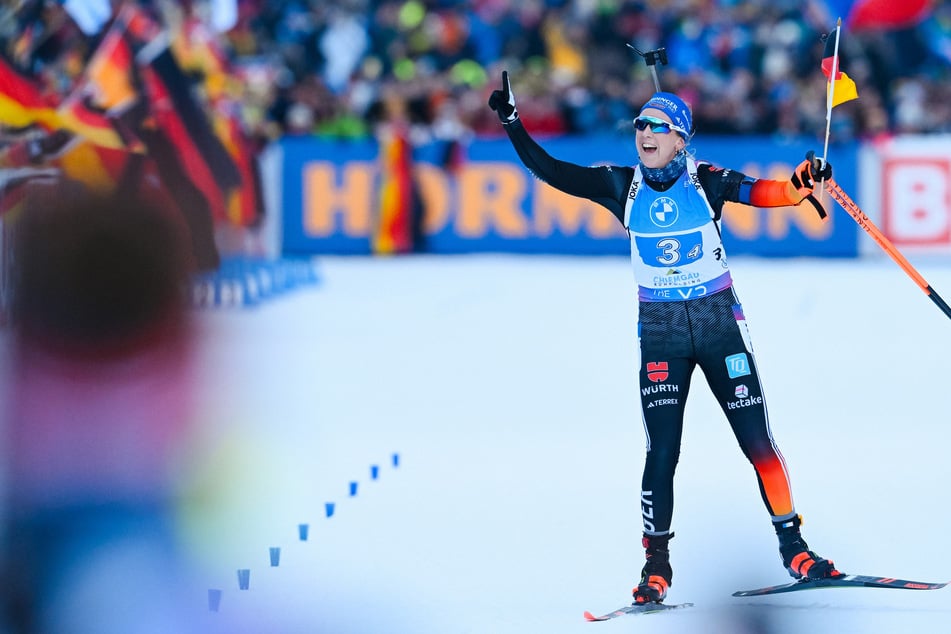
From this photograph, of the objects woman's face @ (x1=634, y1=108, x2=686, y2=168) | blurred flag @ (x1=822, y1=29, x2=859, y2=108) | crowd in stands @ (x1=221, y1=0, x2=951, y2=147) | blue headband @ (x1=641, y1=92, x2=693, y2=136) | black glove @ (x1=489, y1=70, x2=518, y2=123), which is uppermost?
crowd in stands @ (x1=221, y1=0, x2=951, y2=147)

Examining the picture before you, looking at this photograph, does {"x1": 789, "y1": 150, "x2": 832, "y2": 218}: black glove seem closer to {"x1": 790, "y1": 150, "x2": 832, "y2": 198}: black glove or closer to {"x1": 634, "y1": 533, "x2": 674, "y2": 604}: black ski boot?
{"x1": 790, "y1": 150, "x2": 832, "y2": 198}: black glove

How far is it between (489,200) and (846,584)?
1391 centimetres

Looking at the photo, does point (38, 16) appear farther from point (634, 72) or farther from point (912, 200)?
point (912, 200)

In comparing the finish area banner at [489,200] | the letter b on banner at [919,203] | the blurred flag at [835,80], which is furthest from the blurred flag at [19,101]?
the letter b on banner at [919,203]

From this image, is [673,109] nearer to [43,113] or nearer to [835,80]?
[835,80]

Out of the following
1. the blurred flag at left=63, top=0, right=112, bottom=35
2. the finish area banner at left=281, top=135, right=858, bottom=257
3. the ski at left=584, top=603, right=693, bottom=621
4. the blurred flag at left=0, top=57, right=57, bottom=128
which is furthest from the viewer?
the finish area banner at left=281, top=135, right=858, bottom=257

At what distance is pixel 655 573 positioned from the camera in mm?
5352

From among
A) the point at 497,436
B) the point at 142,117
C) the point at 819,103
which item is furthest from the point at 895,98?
the point at 497,436

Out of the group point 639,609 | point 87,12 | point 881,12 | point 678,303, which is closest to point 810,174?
point 678,303

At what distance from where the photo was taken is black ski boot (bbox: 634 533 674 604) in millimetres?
5230

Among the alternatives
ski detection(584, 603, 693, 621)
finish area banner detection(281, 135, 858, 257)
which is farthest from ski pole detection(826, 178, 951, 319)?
finish area banner detection(281, 135, 858, 257)

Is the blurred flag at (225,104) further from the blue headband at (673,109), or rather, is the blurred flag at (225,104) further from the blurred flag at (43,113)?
the blue headband at (673,109)

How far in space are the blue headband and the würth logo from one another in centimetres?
87

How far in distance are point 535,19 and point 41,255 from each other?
8756mm
